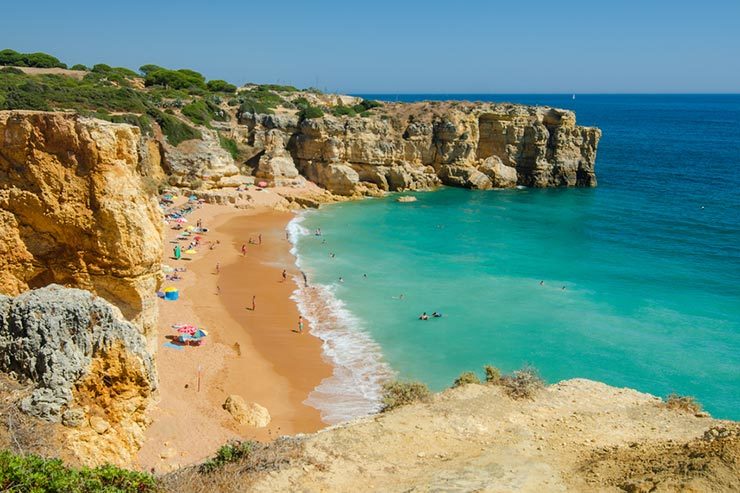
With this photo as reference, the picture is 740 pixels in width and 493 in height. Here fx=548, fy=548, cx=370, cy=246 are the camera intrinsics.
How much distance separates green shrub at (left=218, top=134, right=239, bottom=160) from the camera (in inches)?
2099

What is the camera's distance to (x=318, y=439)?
10812 millimetres

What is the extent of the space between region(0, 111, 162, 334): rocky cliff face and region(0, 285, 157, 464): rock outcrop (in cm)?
251

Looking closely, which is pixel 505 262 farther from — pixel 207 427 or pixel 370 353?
pixel 207 427

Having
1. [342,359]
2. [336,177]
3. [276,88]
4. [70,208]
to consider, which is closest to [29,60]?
[276,88]

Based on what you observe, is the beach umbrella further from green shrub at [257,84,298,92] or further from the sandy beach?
green shrub at [257,84,298,92]

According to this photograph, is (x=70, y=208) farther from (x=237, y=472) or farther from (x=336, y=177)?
(x=336, y=177)

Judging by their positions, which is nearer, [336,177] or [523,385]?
[523,385]

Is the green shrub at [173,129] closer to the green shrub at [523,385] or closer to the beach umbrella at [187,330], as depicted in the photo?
the beach umbrella at [187,330]

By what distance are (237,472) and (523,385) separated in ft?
25.4

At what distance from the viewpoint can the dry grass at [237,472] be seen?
842 centimetres

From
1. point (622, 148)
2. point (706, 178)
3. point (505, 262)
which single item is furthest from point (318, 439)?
point (622, 148)

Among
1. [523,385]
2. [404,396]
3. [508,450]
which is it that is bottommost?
[404,396]

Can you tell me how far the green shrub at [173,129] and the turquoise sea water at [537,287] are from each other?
42.9 feet

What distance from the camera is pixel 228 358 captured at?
2070 centimetres
